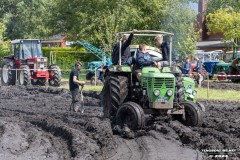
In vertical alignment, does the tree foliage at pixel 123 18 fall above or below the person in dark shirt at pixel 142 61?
above

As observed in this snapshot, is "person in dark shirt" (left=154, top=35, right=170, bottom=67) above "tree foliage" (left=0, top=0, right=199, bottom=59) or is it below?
below

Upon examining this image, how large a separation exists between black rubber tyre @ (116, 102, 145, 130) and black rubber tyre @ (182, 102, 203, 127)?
3.78ft

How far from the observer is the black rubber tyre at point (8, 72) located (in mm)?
26630

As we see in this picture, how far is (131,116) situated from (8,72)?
55.6ft

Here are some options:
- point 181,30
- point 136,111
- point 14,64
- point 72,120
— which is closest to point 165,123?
point 136,111

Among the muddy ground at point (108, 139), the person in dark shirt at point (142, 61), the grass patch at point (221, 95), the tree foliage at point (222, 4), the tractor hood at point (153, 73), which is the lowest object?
the grass patch at point (221, 95)

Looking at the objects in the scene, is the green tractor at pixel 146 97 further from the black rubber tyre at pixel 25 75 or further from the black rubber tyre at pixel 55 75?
the black rubber tyre at pixel 55 75

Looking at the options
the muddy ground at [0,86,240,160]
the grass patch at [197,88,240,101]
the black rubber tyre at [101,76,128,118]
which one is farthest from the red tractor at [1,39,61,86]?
the black rubber tyre at [101,76,128,118]

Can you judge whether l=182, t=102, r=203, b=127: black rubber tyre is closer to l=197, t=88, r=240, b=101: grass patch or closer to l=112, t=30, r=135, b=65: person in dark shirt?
l=112, t=30, r=135, b=65: person in dark shirt

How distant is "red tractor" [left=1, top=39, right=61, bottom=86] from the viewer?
1027 inches

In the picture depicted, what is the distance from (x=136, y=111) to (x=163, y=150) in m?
1.93

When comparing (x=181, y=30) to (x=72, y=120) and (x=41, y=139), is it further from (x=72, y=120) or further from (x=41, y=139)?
(x=41, y=139)

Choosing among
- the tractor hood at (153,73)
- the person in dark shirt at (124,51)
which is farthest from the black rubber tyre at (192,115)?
the person in dark shirt at (124,51)

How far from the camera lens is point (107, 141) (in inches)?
364
